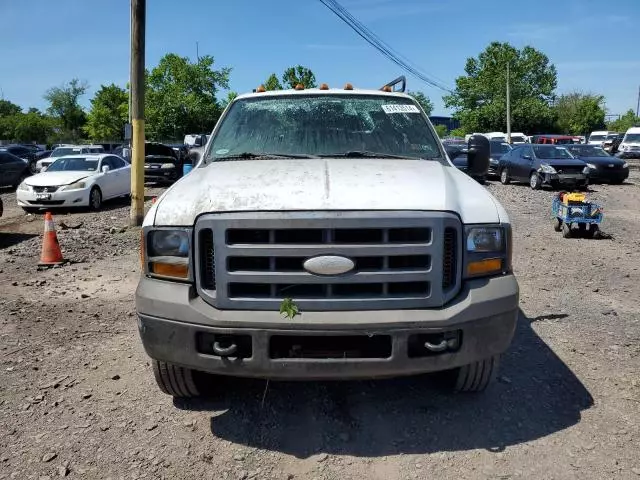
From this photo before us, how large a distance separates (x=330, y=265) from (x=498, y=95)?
62.6 m

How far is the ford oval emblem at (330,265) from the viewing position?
2.84 metres

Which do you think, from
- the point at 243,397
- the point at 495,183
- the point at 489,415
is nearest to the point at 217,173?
the point at 243,397

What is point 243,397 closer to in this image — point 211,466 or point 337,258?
point 211,466

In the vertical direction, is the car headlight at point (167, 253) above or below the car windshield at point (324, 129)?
below

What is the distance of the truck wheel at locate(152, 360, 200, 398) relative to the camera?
3.35 metres

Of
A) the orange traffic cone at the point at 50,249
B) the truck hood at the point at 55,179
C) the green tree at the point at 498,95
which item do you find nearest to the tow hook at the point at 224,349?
the orange traffic cone at the point at 50,249

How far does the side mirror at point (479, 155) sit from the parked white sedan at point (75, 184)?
11484 millimetres

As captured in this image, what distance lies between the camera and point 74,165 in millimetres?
15312

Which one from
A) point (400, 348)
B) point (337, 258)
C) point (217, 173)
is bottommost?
point (400, 348)

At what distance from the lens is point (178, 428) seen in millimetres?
3316

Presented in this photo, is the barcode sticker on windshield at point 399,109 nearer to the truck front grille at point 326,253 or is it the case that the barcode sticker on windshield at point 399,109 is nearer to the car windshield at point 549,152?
the truck front grille at point 326,253

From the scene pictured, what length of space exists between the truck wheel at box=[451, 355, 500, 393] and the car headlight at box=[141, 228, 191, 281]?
68.3 inches

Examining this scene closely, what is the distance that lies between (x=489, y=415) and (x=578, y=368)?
1.12 m

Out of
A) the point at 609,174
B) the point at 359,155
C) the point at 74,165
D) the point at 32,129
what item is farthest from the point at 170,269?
the point at 32,129
